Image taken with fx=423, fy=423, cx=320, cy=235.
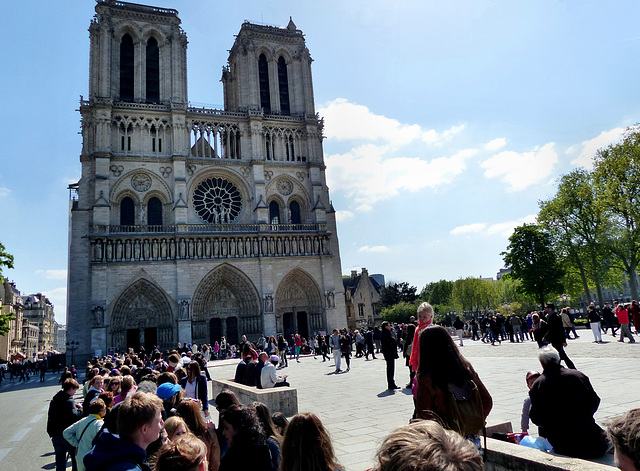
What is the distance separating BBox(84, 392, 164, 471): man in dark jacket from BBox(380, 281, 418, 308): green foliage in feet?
143

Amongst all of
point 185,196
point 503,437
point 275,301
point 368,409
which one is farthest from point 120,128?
point 503,437

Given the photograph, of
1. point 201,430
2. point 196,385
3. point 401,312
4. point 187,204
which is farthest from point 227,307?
point 201,430

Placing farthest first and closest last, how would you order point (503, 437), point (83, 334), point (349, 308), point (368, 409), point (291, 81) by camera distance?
point (349, 308) < point (291, 81) < point (83, 334) < point (368, 409) < point (503, 437)

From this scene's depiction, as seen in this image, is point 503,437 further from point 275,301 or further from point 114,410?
point 275,301

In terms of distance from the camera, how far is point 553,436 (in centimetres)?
336

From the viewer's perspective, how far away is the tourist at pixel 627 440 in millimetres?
1371

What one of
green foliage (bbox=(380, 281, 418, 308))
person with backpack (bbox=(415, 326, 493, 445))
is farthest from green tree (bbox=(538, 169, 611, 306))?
person with backpack (bbox=(415, 326, 493, 445))

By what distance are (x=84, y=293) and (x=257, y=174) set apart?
45.2 feet

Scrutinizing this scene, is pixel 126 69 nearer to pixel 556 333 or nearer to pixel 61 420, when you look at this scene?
pixel 61 420

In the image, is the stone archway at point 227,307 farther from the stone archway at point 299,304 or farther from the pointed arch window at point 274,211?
the pointed arch window at point 274,211

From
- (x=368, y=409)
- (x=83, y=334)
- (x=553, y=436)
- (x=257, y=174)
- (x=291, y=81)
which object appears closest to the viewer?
(x=553, y=436)

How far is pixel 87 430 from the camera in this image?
4.29 m

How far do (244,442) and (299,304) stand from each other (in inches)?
1132

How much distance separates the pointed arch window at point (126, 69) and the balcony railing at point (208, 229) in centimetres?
1007
